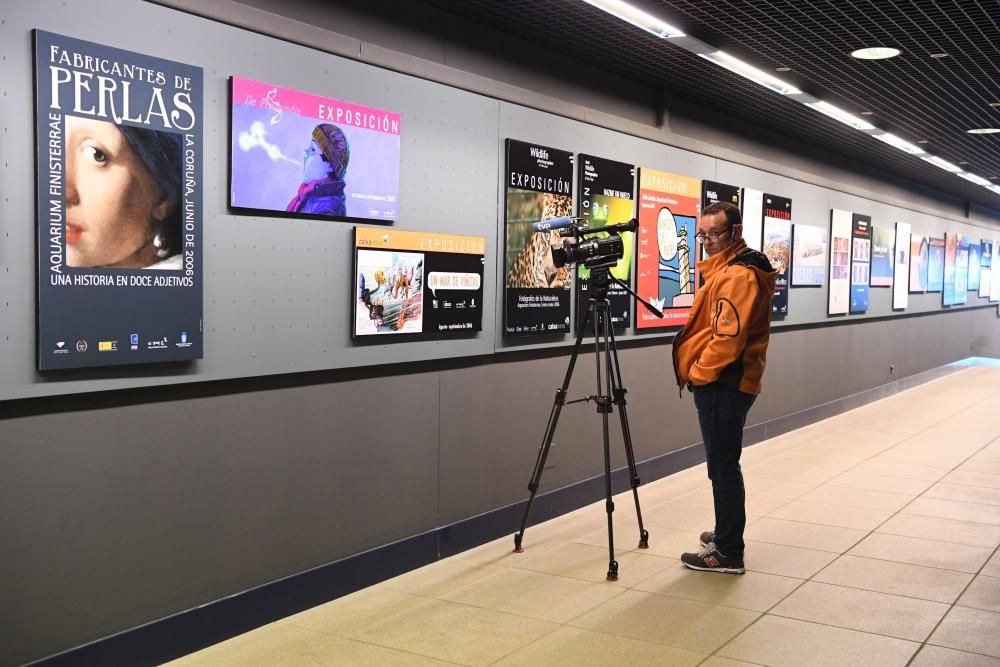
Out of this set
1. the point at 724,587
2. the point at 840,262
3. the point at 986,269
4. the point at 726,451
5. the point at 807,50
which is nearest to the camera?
the point at 724,587

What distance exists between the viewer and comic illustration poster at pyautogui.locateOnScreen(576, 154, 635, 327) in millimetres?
5664

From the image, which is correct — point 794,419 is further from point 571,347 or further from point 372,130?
point 372,130

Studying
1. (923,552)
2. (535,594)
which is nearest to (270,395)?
(535,594)

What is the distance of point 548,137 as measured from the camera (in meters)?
5.34

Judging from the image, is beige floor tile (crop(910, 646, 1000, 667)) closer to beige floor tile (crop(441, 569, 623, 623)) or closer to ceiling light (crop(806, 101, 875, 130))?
beige floor tile (crop(441, 569, 623, 623))

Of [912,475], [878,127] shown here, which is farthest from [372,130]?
[878,127]

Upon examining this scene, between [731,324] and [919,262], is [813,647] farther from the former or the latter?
[919,262]

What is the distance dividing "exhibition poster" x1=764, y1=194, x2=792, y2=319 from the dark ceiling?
2.21 feet

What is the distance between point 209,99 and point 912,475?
216 inches

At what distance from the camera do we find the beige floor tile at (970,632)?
3.49 metres

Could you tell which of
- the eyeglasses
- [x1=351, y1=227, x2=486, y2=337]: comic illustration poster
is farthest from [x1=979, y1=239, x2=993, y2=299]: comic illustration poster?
[x1=351, y1=227, x2=486, y2=337]: comic illustration poster

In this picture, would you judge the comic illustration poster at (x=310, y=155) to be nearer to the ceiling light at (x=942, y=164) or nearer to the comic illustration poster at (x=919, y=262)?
the ceiling light at (x=942, y=164)

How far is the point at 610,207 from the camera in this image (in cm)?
591

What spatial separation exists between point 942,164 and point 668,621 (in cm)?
837
